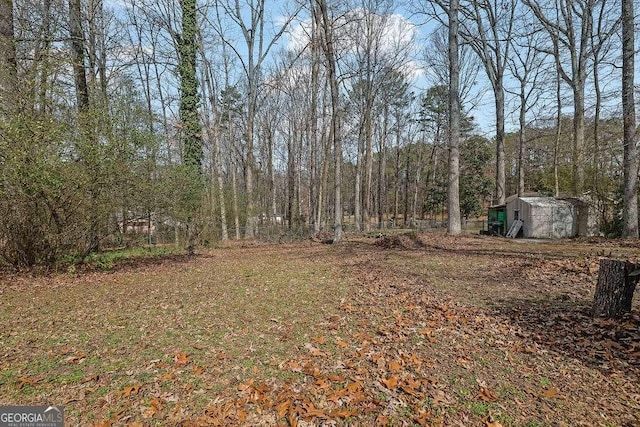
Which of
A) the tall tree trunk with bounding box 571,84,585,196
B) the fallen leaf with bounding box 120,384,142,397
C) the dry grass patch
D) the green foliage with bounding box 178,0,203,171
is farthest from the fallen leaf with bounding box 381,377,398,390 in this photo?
the tall tree trunk with bounding box 571,84,585,196

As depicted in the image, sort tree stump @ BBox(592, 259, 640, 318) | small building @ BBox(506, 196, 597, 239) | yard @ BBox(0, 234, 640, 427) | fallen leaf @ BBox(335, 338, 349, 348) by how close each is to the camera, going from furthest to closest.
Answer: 1. small building @ BBox(506, 196, 597, 239)
2. tree stump @ BBox(592, 259, 640, 318)
3. fallen leaf @ BBox(335, 338, 349, 348)
4. yard @ BBox(0, 234, 640, 427)

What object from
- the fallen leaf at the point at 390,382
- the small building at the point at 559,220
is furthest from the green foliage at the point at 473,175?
the fallen leaf at the point at 390,382

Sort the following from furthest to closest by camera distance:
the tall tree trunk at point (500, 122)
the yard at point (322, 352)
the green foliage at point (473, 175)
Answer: the green foliage at point (473, 175)
the tall tree trunk at point (500, 122)
the yard at point (322, 352)

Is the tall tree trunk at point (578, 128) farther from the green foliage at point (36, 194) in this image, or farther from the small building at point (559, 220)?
the green foliage at point (36, 194)

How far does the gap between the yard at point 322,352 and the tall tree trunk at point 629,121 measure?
6.27 metres

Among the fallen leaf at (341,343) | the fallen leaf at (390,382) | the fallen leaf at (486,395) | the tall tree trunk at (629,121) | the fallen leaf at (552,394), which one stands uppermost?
the tall tree trunk at (629,121)

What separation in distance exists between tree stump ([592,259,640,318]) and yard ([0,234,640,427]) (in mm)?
169

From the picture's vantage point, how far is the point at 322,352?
3.51 metres

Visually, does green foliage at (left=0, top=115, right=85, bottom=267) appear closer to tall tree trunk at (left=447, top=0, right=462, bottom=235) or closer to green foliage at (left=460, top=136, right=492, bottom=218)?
tall tree trunk at (left=447, top=0, right=462, bottom=235)

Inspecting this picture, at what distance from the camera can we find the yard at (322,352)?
262 cm

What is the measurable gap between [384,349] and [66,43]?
11.7 meters

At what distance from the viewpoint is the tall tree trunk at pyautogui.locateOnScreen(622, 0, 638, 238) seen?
966cm

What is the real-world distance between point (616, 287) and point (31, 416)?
246 inches

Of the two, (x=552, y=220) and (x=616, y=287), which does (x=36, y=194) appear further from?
(x=552, y=220)
